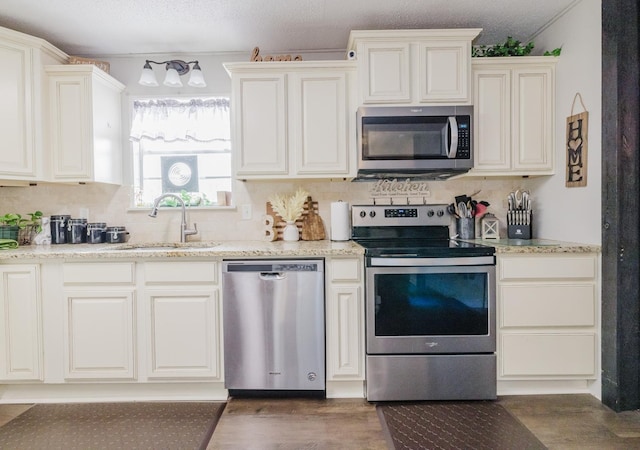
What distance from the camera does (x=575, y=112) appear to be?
248 centimetres

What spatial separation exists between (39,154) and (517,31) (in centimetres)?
336

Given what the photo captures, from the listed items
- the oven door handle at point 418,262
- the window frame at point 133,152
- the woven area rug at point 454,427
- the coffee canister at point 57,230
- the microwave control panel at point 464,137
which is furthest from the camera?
the window frame at point 133,152

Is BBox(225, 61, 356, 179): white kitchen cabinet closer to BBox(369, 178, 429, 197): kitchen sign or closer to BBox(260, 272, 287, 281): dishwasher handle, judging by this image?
BBox(369, 178, 429, 197): kitchen sign

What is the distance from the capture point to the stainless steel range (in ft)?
Result: 7.57

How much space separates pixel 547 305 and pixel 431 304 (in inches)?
26.8

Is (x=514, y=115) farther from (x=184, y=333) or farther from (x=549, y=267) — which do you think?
(x=184, y=333)

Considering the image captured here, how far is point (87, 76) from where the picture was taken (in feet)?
8.75

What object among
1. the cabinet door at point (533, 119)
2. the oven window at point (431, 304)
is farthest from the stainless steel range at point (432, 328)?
the cabinet door at point (533, 119)

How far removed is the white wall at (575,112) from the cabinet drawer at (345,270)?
4.58 feet

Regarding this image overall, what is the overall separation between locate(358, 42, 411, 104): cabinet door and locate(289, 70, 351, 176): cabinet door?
6.5 inches

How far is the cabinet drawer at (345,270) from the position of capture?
2.34 metres

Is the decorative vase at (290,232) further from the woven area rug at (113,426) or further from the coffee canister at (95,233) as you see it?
the coffee canister at (95,233)

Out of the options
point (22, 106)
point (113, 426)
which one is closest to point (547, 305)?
point (113, 426)

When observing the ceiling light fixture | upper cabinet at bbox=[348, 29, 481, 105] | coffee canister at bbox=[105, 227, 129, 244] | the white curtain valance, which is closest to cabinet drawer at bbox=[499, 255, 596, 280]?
upper cabinet at bbox=[348, 29, 481, 105]
